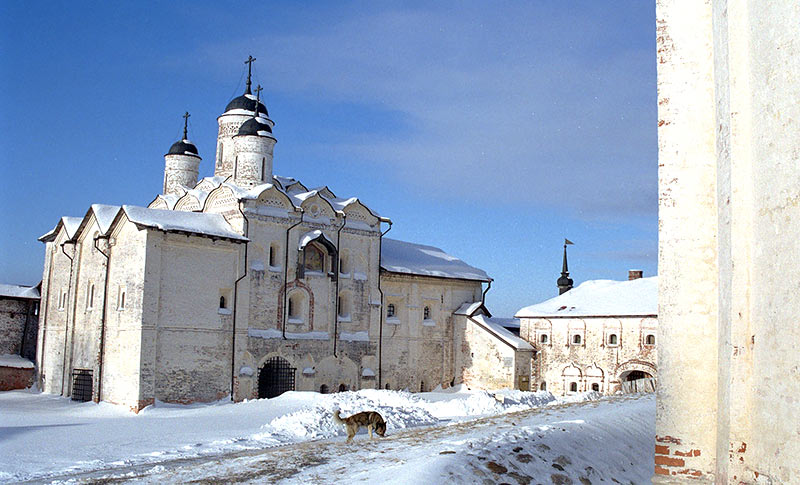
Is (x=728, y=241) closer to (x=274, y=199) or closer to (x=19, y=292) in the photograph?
(x=274, y=199)

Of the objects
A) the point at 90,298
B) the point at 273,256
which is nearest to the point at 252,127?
the point at 273,256

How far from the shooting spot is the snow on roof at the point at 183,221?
2203cm

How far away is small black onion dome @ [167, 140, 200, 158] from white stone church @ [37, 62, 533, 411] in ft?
0.19

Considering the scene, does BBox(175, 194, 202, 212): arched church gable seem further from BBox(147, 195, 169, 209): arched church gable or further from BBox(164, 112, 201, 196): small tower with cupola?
BBox(164, 112, 201, 196): small tower with cupola

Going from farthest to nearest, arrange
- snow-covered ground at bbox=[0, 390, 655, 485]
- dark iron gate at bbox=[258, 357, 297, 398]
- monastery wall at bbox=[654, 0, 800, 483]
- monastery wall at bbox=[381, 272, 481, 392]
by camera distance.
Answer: monastery wall at bbox=[381, 272, 481, 392], dark iron gate at bbox=[258, 357, 297, 398], snow-covered ground at bbox=[0, 390, 655, 485], monastery wall at bbox=[654, 0, 800, 483]

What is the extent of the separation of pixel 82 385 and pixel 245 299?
6003 mm

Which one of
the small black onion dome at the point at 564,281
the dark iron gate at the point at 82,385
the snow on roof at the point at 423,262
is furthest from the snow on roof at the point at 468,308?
the dark iron gate at the point at 82,385

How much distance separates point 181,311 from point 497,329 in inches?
539

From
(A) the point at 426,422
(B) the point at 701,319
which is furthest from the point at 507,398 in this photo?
(B) the point at 701,319

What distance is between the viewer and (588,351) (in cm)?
2834

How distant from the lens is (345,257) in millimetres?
27484

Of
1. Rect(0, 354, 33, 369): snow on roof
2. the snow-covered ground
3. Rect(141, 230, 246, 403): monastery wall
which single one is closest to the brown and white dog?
the snow-covered ground

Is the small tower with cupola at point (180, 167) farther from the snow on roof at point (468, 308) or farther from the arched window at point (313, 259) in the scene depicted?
the snow on roof at point (468, 308)

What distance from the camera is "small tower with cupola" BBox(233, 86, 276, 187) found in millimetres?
26359
